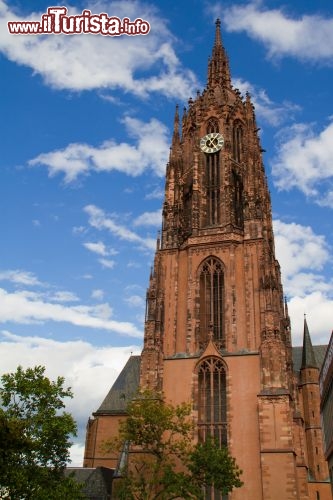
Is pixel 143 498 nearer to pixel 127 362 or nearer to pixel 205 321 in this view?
pixel 205 321

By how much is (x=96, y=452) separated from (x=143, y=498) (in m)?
19.9

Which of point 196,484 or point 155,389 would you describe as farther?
point 155,389

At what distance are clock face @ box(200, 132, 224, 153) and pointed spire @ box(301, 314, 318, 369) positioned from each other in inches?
779

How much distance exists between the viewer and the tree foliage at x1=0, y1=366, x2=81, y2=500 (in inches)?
897

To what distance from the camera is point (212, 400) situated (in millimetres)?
38156

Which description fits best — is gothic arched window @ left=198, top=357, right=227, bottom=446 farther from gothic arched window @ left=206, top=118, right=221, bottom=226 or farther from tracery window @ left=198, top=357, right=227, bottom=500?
gothic arched window @ left=206, top=118, right=221, bottom=226

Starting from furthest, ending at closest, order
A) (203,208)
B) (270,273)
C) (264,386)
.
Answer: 1. (203,208)
2. (270,273)
3. (264,386)

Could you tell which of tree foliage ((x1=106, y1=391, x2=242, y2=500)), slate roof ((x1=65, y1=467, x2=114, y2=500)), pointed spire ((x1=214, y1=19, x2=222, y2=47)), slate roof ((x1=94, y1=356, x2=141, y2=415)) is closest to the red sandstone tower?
slate roof ((x1=94, y1=356, x2=141, y2=415))

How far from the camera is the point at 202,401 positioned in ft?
126

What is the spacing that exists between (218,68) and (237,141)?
12732mm

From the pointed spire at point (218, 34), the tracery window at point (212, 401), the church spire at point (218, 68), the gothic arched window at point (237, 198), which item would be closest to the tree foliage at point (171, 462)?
the tracery window at point (212, 401)

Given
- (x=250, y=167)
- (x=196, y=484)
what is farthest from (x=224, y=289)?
(x=196, y=484)

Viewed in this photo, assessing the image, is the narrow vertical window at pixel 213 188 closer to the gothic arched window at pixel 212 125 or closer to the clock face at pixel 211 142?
the clock face at pixel 211 142

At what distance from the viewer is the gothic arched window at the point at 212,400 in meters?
37.1
